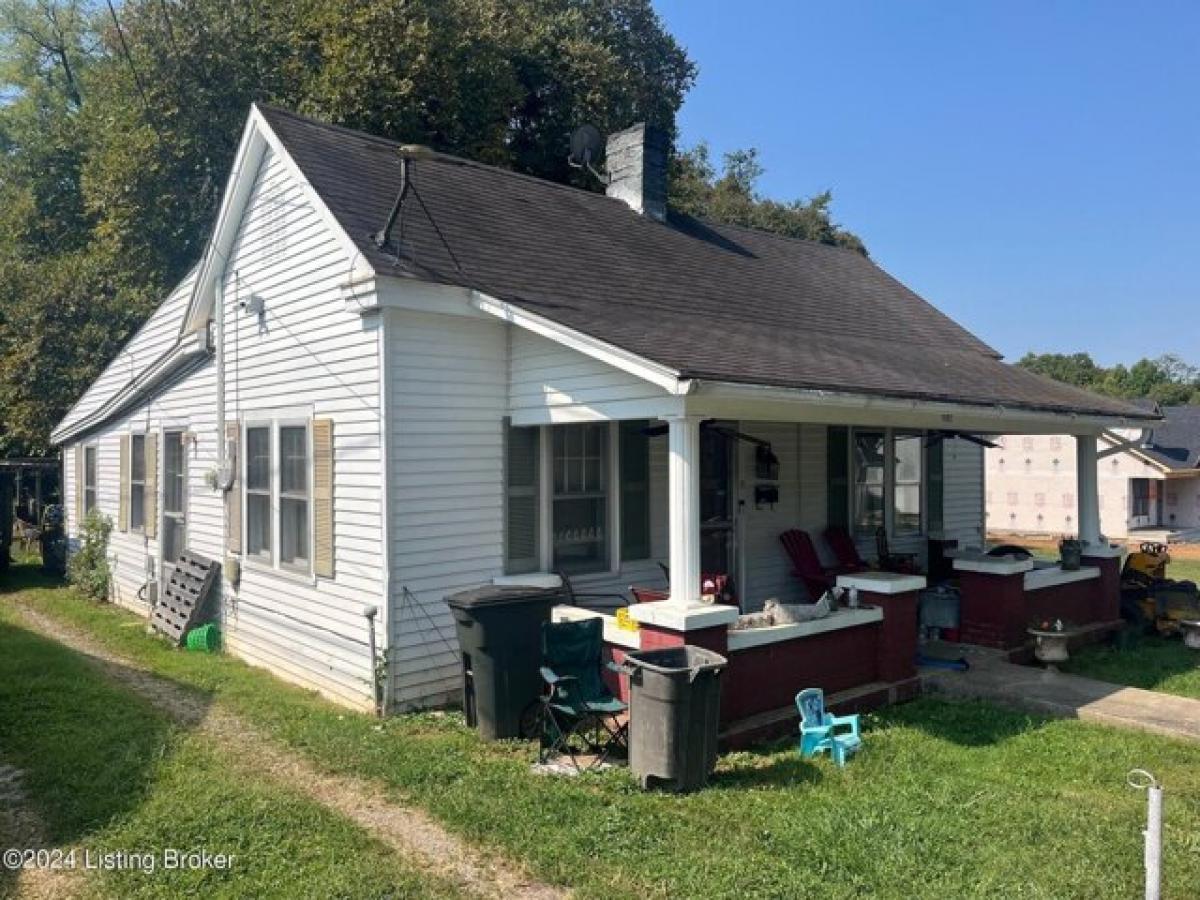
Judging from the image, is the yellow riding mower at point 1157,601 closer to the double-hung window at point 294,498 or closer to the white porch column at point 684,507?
the white porch column at point 684,507

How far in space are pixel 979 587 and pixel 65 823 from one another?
8528 millimetres

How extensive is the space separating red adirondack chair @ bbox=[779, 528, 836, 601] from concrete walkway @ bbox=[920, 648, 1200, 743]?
209 centimetres

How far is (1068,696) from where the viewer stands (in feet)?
25.6

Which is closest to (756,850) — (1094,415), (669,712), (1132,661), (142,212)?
(669,712)

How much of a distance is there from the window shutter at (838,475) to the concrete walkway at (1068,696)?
2920 millimetres

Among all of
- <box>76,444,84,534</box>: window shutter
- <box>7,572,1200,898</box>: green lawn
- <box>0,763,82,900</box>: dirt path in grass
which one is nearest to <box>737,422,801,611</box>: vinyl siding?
<box>7,572,1200,898</box>: green lawn

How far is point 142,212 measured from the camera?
21734 mm

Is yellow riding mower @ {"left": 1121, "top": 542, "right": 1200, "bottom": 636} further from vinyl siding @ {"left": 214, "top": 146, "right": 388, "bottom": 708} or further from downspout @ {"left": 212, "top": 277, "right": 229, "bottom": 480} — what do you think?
downspout @ {"left": 212, "top": 277, "right": 229, "bottom": 480}

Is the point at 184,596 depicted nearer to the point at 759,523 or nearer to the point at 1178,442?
the point at 759,523

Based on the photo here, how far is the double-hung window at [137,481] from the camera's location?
12.9 metres

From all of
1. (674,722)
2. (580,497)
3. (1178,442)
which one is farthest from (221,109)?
(1178,442)

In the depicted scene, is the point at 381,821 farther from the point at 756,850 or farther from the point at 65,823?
the point at 756,850

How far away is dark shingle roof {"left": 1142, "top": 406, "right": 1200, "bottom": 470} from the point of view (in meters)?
34.7

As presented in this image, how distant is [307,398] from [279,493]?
118 cm
